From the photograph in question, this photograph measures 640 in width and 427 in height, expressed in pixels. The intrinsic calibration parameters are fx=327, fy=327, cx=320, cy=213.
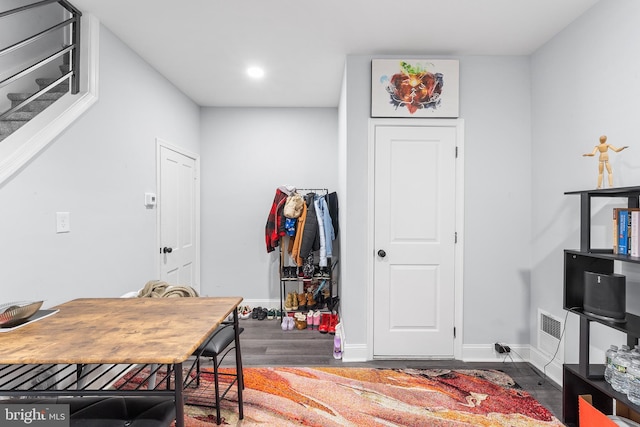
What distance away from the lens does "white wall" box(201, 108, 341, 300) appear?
418 centimetres

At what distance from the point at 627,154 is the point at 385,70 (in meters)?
1.72

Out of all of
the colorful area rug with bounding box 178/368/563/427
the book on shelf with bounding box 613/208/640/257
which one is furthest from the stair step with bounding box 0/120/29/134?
the book on shelf with bounding box 613/208/640/257

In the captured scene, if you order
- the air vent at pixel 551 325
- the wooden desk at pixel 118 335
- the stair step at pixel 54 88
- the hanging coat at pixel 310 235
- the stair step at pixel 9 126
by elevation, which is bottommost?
the air vent at pixel 551 325

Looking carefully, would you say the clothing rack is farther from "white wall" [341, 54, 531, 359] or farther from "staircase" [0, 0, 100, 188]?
"staircase" [0, 0, 100, 188]

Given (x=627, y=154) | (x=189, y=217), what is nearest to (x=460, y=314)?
(x=627, y=154)

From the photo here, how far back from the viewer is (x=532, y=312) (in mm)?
2750

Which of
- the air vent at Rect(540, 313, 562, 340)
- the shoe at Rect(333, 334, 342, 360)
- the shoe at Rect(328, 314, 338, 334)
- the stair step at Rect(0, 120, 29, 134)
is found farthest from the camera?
the shoe at Rect(328, 314, 338, 334)

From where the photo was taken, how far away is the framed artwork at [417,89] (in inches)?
107

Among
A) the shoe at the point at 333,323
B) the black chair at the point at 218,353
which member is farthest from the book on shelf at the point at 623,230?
the shoe at the point at 333,323

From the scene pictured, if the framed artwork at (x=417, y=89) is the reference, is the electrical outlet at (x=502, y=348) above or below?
below

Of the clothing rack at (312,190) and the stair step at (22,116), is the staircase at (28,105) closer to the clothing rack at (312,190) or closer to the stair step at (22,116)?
the stair step at (22,116)

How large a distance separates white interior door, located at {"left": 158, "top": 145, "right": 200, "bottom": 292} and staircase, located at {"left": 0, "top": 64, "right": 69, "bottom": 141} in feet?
3.05

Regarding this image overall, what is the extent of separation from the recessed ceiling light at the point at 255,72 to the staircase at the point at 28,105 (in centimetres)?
141

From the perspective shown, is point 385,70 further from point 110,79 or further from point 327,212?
point 110,79
